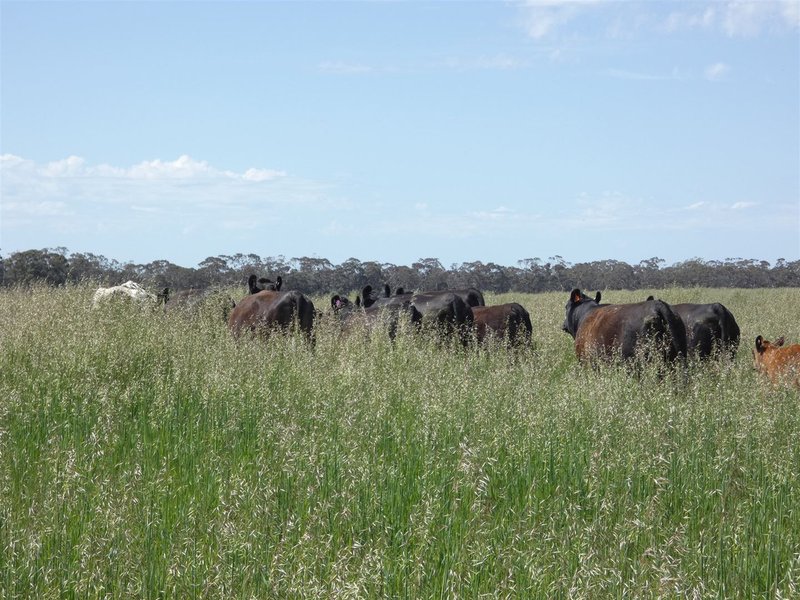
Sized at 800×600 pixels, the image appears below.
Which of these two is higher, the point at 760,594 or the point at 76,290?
the point at 76,290

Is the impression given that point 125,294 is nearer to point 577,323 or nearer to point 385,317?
point 385,317

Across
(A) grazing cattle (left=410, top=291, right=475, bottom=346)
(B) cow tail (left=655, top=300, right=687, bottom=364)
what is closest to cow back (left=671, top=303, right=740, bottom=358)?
(B) cow tail (left=655, top=300, right=687, bottom=364)

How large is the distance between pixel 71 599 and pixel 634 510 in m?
3.01

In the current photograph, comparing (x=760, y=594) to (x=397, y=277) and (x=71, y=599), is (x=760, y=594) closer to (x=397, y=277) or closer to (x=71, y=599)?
(x=71, y=599)

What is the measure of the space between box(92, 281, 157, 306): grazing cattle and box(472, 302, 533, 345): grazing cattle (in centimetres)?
578

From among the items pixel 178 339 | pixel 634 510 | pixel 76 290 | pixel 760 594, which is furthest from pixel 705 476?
pixel 76 290

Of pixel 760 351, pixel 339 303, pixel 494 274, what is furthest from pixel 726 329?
pixel 494 274

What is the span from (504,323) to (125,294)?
656 centimetres

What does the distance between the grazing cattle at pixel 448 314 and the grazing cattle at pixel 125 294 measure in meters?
4.85

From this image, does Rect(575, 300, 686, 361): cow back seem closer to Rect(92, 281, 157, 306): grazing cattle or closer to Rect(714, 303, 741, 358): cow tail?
Rect(714, 303, 741, 358): cow tail

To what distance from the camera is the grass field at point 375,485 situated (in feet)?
11.6

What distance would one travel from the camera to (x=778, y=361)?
1030cm

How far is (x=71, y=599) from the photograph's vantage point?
3496 millimetres

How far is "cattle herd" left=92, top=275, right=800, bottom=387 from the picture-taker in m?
10.4
